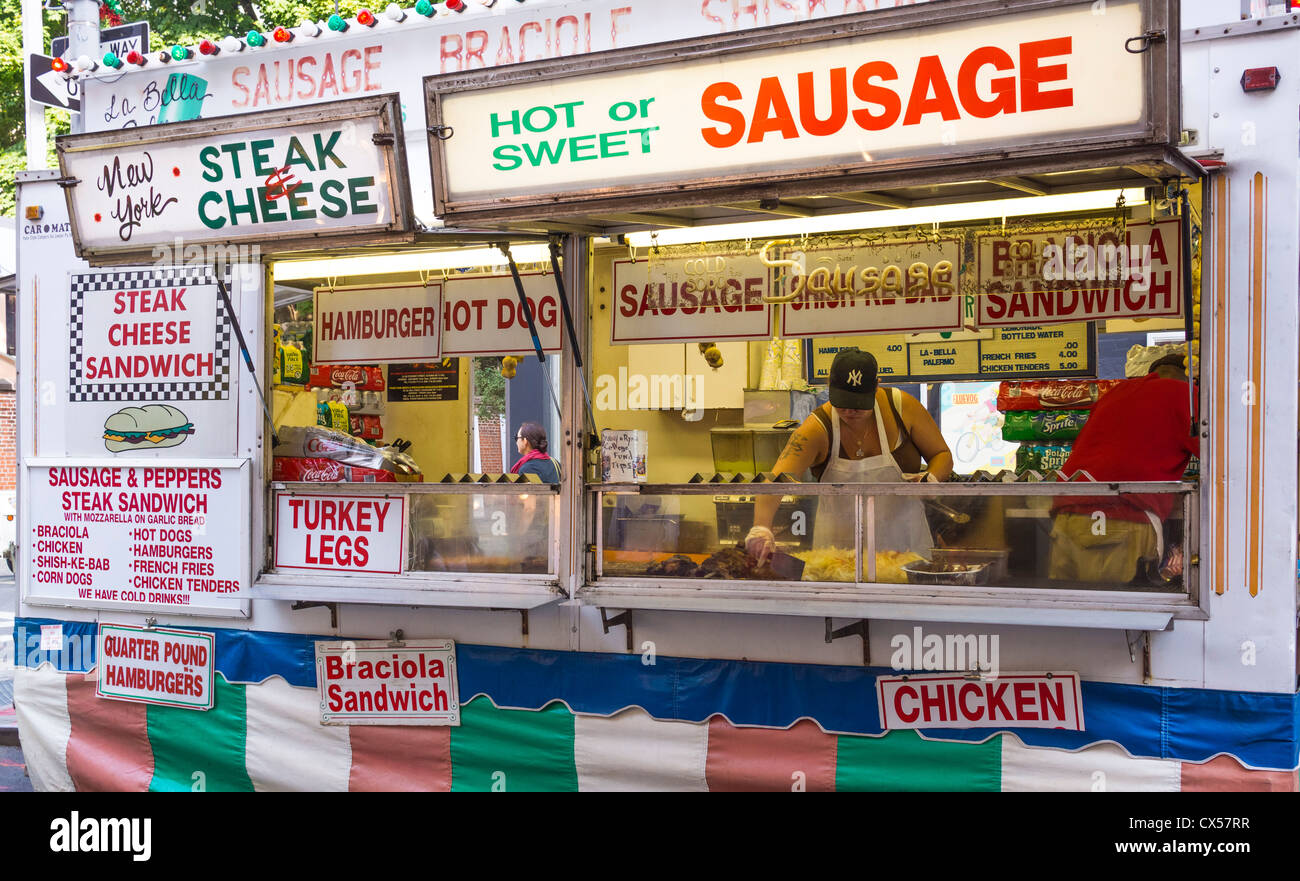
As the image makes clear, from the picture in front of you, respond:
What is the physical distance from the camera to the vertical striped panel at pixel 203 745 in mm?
6184

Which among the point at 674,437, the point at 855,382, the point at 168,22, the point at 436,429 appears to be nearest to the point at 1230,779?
the point at 855,382

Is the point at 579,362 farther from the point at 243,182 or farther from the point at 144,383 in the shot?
the point at 144,383

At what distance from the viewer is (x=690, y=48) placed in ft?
14.0

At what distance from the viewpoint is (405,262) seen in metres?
6.52

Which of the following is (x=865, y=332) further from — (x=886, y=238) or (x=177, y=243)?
(x=177, y=243)

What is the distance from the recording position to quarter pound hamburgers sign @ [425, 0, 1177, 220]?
3721 millimetres

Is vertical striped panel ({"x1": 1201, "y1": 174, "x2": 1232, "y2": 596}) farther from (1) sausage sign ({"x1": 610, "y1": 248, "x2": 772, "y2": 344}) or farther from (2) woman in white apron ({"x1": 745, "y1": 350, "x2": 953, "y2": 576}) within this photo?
(1) sausage sign ({"x1": 610, "y1": 248, "x2": 772, "y2": 344})

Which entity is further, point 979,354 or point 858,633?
point 979,354

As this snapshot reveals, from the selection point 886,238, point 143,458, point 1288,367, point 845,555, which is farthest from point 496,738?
point 1288,367

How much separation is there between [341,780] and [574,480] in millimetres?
1939

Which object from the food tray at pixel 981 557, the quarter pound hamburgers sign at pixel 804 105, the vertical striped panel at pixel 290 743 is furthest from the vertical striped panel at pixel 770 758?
the quarter pound hamburgers sign at pixel 804 105

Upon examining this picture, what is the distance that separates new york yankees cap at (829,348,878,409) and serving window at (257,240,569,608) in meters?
1.32

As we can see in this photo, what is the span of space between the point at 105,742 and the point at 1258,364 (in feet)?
18.9

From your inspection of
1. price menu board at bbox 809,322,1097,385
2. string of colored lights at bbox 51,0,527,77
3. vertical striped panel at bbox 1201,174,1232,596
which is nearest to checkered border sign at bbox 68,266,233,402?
string of colored lights at bbox 51,0,527,77
